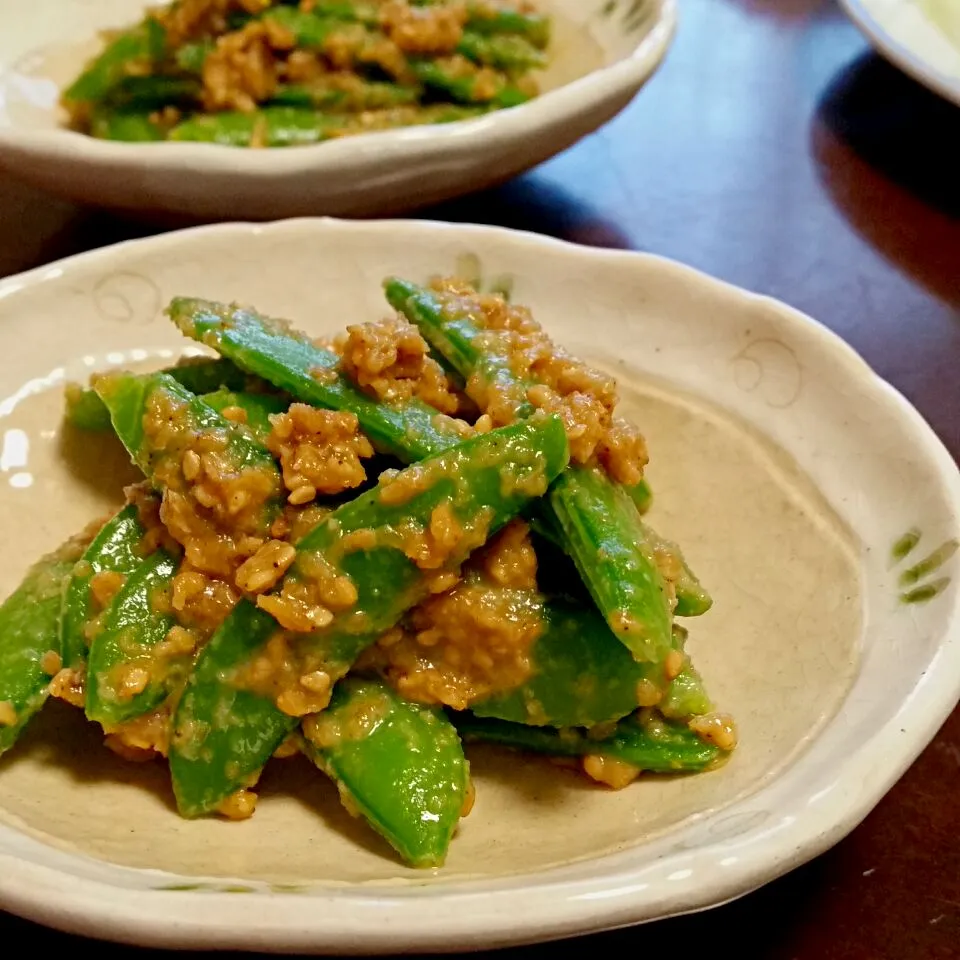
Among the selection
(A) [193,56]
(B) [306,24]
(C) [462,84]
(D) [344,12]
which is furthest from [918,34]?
(A) [193,56]

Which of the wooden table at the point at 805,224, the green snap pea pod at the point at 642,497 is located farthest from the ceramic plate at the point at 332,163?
the green snap pea pod at the point at 642,497

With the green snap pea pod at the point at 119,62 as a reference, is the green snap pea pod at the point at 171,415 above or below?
above

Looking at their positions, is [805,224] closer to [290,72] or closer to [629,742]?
[290,72]

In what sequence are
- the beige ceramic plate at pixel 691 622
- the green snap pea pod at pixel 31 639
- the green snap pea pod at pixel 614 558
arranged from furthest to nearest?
the green snap pea pod at pixel 31 639
the green snap pea pod at pixel 614 558
the beige ceramic plate at pixel 691 622

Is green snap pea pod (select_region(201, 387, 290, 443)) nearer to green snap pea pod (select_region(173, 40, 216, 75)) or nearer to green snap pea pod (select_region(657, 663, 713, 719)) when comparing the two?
green snap pea pod (select_region(657, 663, 713, 719))

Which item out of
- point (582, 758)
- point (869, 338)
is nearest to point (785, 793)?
point (582, 758)

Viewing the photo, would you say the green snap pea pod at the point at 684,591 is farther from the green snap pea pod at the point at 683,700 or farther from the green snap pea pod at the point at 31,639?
the green snap pea pod at the point at 31,639
